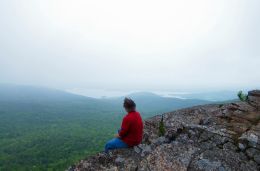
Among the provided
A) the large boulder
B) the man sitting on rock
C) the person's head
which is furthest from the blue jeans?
the large boulder

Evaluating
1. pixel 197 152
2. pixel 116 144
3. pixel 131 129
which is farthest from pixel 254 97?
pixel 116 144

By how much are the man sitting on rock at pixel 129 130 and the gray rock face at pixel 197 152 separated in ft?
0.97

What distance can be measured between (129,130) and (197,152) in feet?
9.36

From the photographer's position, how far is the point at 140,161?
934 cm

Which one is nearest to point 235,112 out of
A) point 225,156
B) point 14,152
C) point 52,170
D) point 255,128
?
point 255,128

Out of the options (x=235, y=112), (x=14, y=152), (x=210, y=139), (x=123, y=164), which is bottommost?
(x=14, y=152)

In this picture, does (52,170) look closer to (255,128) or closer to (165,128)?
(165,128)

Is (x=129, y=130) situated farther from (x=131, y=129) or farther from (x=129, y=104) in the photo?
(x=129, y=104)

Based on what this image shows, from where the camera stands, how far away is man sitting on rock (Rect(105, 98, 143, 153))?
31.3 feet

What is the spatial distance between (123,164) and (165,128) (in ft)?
15.4

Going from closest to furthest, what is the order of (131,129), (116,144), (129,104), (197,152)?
(197,152), (129,104), (131,129), (116,144)

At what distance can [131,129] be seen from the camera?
973 centimetres

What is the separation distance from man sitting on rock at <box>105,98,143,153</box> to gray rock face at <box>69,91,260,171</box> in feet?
0.97

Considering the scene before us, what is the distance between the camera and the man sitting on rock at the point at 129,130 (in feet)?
31.3
